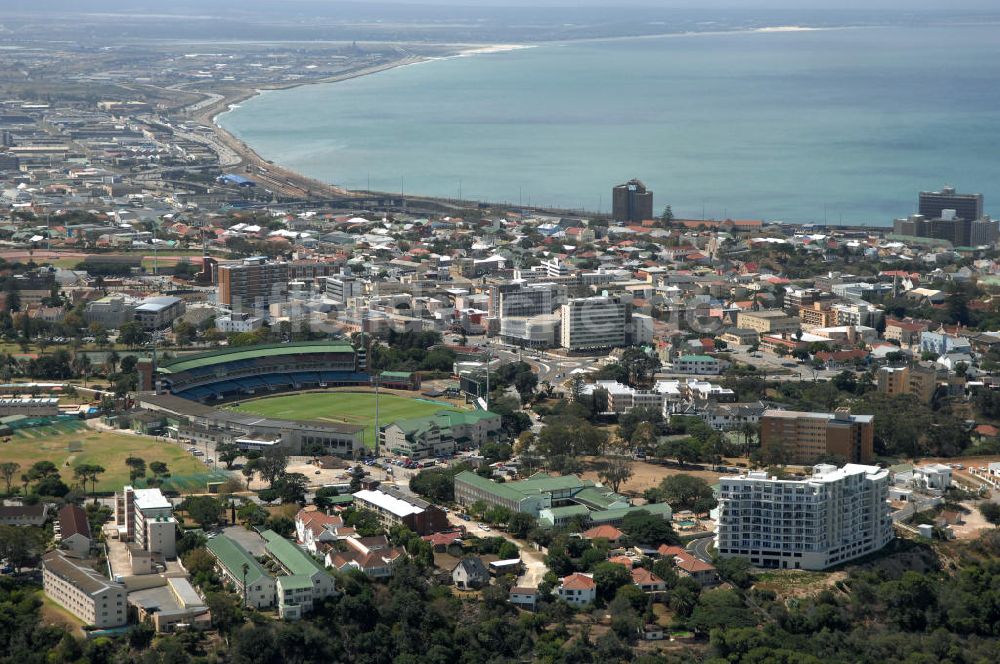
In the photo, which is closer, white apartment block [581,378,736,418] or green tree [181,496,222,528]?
green tree [181,496,222,528]

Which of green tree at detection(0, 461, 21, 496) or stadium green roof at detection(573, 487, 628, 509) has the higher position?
green tree at detection(0, 461, 21, 496)

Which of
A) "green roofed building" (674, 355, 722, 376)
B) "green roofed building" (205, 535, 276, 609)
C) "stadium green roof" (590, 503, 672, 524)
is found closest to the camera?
"green roofed building" (205, 535, 276, 609)

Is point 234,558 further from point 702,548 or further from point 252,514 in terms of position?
point 702,548

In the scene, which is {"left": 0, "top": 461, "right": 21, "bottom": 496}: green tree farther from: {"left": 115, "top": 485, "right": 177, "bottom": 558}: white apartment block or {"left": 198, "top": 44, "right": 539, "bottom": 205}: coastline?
{"left": 198, "top": 44, "right": 539, "bottom": 205}: coastline

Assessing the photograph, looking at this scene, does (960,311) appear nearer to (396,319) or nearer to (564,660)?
(396,319)

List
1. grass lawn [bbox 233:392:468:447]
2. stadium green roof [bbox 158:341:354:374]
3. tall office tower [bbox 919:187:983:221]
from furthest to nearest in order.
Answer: tall office tower [bbox 919:187:983:221] < stadium green roof [bbox 158:341:354:374] < grass lawn [bbox 233:392:468:447]

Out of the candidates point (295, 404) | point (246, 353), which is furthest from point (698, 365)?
point (246, 353)

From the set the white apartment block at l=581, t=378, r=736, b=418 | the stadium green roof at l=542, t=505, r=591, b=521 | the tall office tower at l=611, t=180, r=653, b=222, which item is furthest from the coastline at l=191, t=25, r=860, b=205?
the stadium green roof at l=542, t=505, r=591, b=521
